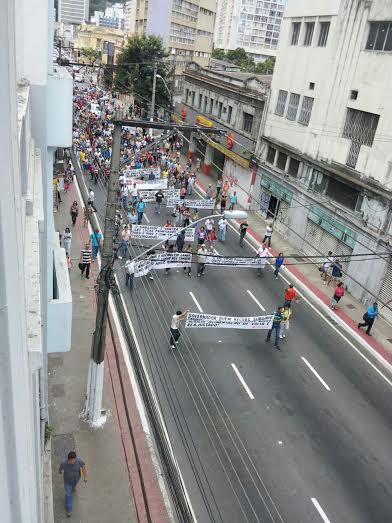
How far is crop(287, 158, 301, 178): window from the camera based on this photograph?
24.9 meters

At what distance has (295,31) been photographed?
2498 centimetres

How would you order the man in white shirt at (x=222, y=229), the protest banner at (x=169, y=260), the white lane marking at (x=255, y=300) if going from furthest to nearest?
the man in white shirt at (x=222, y=229) → the white lane marking at (x=255, y=300) → the protest banner at (x=169, y=260)

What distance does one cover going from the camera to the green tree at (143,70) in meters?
45.5

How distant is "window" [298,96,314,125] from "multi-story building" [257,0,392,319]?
5 centimetres

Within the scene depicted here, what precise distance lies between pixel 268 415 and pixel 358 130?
45.0 feet

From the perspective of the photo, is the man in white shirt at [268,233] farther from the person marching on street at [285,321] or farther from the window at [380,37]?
the window at [380,37]

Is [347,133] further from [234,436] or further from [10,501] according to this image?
[10,501]

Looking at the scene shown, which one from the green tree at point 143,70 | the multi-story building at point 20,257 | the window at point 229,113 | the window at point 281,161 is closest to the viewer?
the multi-story building at point 20,257

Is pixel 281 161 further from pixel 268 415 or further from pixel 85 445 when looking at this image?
pixel 85 445

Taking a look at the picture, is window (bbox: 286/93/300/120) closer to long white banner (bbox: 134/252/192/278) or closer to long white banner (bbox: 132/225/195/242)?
long white banner (bbox: 132/225/195/242)

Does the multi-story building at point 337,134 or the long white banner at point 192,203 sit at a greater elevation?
the multi-story building at point 337,134

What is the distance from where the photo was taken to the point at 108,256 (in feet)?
30.0

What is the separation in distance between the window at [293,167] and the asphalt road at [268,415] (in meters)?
9.92

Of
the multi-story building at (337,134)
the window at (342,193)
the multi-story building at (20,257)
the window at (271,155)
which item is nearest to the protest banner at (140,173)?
the window at (271,155)
